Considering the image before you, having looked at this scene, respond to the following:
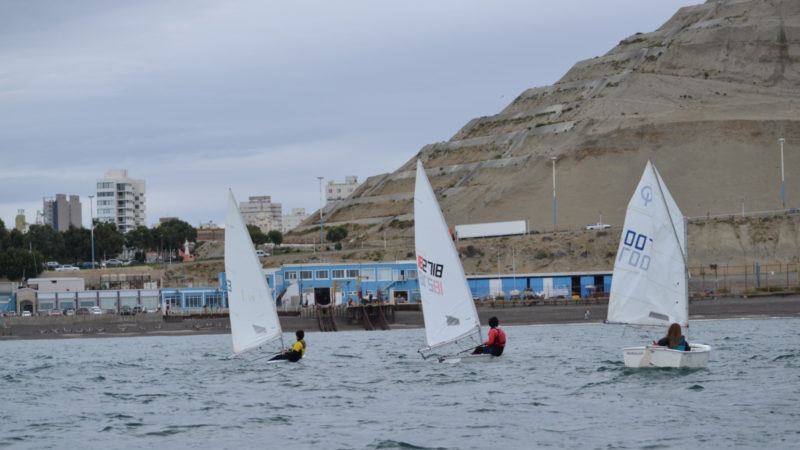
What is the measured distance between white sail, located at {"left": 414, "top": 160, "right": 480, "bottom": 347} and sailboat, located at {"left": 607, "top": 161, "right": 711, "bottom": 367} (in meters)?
5.39

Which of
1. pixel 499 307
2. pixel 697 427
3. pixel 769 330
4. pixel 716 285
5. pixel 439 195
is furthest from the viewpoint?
pixel 439 195

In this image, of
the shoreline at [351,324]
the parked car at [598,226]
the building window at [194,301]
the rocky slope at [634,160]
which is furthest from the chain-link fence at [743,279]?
the building window at [194,301]

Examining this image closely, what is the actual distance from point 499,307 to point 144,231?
10134 centimetres

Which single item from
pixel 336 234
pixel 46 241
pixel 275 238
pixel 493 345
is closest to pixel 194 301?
pixel 336 234

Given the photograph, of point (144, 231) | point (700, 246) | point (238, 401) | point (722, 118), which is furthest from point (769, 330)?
point (144, 231)

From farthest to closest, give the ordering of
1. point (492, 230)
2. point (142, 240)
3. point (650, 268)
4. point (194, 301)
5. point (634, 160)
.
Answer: point (142, 240), point (634, 160), point (492, 230), point (194, 301), point (650, 268)

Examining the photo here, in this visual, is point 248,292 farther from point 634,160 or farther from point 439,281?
point 634,160

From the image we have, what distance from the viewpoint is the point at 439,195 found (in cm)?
18700

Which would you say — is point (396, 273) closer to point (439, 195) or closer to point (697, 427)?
point (439, 195)

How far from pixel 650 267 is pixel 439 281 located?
776 cm

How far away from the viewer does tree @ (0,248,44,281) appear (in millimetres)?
144375

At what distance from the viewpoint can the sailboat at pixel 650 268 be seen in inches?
1640

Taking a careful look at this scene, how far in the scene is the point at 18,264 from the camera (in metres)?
144

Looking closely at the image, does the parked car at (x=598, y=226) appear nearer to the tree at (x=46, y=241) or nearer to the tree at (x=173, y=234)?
the tree at (x=173, y=234)
